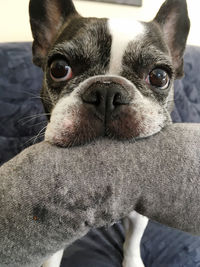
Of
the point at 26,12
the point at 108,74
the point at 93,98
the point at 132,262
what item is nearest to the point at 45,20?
the point at 108,74

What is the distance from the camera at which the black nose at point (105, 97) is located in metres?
0.78

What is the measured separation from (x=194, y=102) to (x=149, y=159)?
175cm

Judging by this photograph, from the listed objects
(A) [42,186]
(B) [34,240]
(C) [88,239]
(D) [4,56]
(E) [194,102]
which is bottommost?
(C) [88,239]

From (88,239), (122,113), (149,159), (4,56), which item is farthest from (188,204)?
(4,56)

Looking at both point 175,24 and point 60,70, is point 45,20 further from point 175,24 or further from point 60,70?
point 175,24

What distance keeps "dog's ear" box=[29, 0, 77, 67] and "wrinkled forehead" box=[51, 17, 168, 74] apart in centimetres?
29

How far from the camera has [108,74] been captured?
0.96 metres

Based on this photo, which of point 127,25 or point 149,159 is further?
point 127,25

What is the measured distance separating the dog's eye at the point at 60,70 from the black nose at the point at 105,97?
22cm

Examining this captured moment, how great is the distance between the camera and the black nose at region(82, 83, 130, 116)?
2.55 ft

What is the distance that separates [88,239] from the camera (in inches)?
54.8

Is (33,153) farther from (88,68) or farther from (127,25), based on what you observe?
(127,25)

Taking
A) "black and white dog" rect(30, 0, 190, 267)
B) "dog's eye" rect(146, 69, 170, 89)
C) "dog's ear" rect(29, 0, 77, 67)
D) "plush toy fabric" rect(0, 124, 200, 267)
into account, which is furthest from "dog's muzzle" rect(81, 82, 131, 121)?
"dog's ear" rect(29, 0, 77, 67)

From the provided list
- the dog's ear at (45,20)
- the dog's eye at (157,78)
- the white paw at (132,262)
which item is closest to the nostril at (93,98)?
the dog's eye at (157,78)
